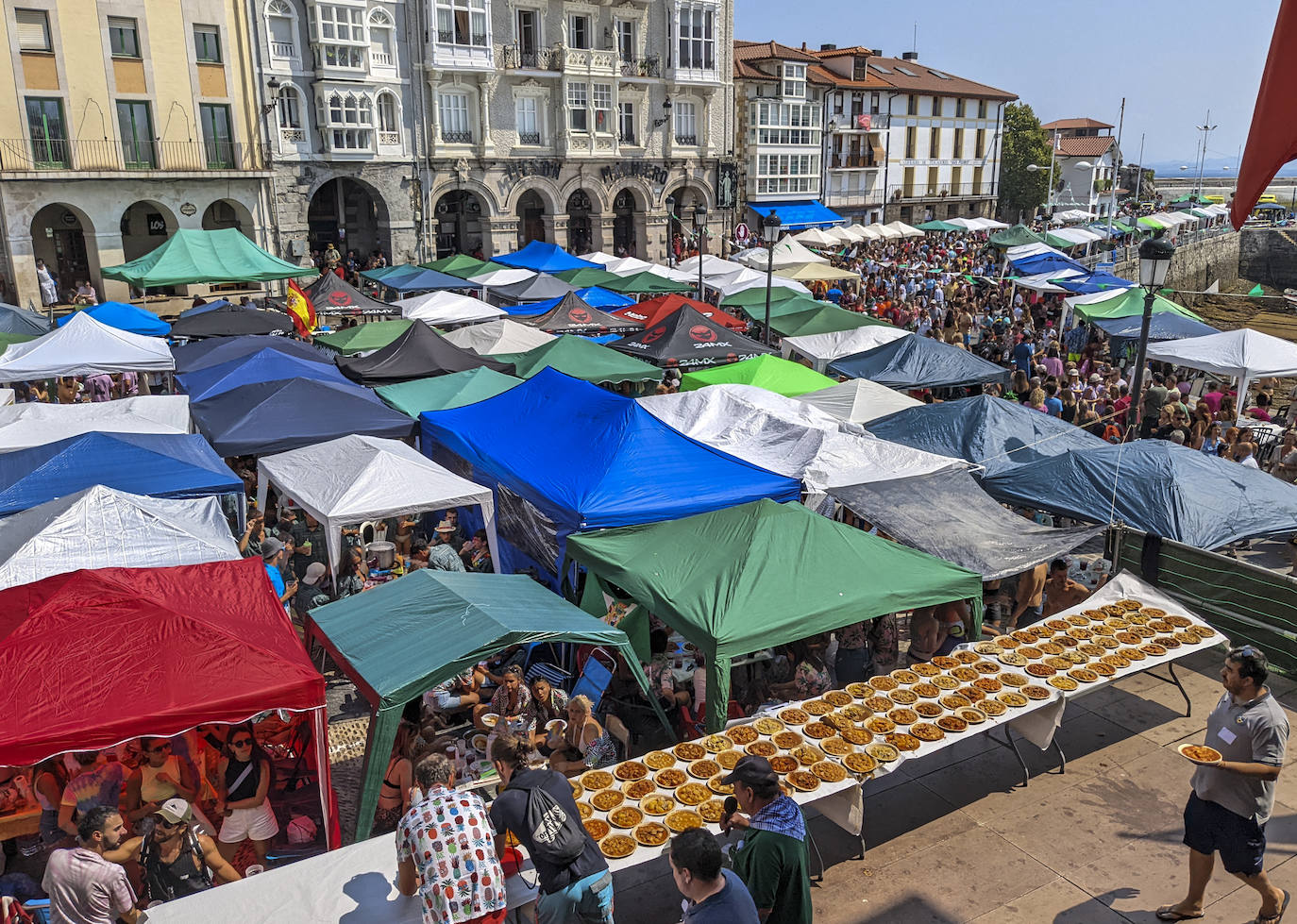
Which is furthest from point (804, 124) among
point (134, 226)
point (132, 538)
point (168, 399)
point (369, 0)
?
point (132, 538)

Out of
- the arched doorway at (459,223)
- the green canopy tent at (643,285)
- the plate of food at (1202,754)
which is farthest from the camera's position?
the arched doorway at (459,223)

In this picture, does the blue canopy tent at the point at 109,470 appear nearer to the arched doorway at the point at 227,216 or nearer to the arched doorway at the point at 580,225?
the arched doorway at the point at 227,216

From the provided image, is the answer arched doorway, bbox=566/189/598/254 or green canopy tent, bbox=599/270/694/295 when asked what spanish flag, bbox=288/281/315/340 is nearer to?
green canopy tent, bbox=599/270/694/295

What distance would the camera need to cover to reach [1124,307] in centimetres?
1998

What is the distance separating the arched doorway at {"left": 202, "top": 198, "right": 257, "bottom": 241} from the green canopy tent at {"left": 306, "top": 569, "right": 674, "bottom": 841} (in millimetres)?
26484

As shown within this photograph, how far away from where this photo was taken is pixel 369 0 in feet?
102

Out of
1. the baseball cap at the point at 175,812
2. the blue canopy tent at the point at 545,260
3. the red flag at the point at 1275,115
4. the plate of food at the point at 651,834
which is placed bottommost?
the plate of food at the point at 651,834

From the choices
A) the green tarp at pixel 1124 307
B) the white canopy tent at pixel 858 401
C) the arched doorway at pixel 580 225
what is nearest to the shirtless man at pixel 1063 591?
the white canopy tent at pixel 858 401

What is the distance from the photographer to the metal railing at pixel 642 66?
124 feet

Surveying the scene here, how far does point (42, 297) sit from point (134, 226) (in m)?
5.15

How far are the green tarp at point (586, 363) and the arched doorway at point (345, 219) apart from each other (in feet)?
75.8

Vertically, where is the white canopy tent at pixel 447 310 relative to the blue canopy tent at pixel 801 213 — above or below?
below

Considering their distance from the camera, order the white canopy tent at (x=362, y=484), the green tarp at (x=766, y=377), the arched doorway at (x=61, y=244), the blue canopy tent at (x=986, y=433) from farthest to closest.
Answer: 1. the arched doorway at (x=61, y=244)
2. the green tarp at (x=766, y=377)
3. the blue canopy tent at (x=986, y=433)
4. the white canopy tent at (x=362, y=484)

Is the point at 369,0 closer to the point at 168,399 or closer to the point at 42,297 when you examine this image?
the point at 42,297
